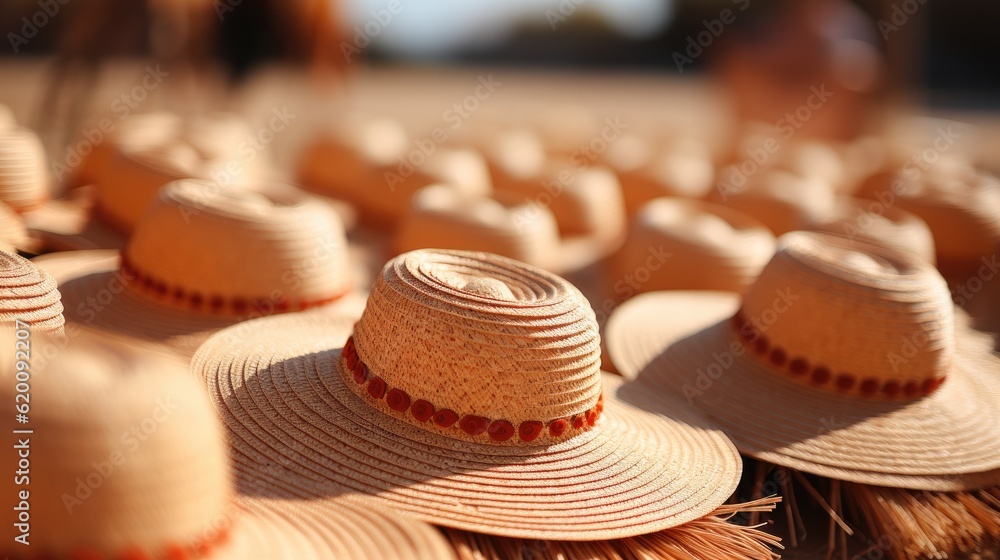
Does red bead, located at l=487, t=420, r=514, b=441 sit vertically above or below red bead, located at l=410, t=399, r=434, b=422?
below

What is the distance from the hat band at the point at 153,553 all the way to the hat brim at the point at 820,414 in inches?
60.4

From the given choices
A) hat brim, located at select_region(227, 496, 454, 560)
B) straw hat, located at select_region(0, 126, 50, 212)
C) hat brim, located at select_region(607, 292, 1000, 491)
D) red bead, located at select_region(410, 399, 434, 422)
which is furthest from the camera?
straw hat, located at select_region(0, 126, 50, 212)

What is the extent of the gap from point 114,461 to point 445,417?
3.02 ft

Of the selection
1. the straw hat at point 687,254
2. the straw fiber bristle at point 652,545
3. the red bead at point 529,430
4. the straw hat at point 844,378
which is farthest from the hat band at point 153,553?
the straw hat at point 687,254

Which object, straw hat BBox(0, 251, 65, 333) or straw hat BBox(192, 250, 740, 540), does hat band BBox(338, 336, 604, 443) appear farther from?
straw hat BBox(0, 251, 65, 333)

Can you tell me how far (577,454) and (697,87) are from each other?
51.1 ft

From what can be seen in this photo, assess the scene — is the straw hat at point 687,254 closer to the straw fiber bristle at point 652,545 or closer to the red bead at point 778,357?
the red bead at point 778,357

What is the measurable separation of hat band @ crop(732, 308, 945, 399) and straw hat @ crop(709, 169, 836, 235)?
176 cm

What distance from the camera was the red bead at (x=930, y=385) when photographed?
2.91 m

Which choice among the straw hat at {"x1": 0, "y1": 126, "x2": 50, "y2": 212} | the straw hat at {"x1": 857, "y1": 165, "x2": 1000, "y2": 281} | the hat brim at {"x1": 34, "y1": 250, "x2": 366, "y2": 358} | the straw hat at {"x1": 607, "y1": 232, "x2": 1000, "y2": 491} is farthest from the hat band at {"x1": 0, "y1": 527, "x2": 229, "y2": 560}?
the straw hat at {"x1": 857, "y1": 165, "x2": 1000, "y2": 281}

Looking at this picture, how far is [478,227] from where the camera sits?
366 cm

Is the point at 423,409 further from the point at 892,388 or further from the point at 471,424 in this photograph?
the point at 892,388

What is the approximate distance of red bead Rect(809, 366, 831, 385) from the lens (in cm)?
288

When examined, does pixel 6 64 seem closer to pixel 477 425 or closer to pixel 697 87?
pixel 477 425
